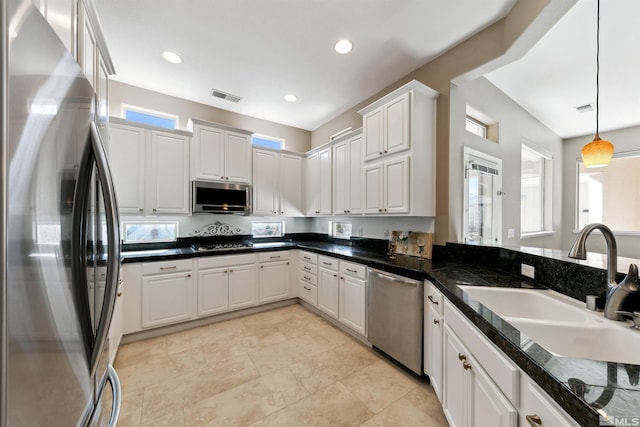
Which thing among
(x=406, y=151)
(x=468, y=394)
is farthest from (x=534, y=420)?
(x=406, y=151)

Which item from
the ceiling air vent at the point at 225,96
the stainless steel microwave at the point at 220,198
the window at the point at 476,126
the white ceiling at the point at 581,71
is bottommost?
the stainless steel microwave at the point at 220,198

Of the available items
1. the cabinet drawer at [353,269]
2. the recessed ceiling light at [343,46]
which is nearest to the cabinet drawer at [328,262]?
the cabinet drawer at [353,269]

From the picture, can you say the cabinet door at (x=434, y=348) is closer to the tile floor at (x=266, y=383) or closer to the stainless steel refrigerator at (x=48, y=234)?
the tile floor at (x=266, y=383)

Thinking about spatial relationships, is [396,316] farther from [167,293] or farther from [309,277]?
[167,293]

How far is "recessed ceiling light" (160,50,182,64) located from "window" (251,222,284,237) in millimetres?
2388

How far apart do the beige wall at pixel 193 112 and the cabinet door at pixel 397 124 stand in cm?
229

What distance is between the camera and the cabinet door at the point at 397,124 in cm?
242

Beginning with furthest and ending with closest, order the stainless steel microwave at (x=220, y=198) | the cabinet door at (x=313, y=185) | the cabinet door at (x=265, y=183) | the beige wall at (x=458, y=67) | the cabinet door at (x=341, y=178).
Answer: the cabinet door at (x=313, y=185) → the cabinet door at (x=265, y=183) → the cabinet door at (x=341, y=178) → the stainless steel microwave at (x=220, y=198) → the beige wall at (x=458, y=67)

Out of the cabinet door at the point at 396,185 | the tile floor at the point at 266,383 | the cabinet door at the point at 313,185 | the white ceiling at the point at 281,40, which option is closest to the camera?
the tile floor at the point at 266,383

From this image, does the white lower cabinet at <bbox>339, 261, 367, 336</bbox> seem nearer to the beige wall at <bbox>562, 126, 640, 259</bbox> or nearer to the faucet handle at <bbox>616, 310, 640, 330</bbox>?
the faucet handle at <bbox>616, 310, 640, 330</bbox>

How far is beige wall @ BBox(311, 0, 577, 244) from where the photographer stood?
1.85m

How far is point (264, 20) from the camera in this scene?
2.10 meters

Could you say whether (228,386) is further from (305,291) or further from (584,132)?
(584,132)

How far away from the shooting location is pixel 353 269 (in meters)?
2.70
